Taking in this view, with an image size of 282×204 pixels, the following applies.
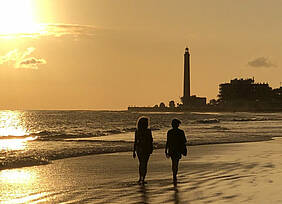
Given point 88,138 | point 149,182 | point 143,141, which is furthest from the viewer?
point 88,138

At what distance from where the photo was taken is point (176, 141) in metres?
13.9

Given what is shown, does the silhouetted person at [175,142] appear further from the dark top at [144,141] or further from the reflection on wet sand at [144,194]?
the reflection on wet sand at [144,194]

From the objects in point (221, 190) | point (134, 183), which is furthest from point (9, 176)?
point (221, 190)

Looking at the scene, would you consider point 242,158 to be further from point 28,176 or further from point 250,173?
point 28,176

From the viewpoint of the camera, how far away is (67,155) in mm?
23641

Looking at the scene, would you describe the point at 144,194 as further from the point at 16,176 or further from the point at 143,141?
the point at 16,176

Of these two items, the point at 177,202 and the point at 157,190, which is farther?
the point at 157,190

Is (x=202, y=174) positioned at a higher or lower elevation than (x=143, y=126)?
lower

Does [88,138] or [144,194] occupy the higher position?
[88,138]

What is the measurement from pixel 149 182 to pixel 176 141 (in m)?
1.30

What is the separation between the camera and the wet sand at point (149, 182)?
→ 38.2 feet

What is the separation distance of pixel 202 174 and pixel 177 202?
4.80 m

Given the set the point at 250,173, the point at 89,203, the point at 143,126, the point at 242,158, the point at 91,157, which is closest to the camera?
the point at 89,203

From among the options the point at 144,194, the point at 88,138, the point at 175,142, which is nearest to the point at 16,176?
the point at 175,142
